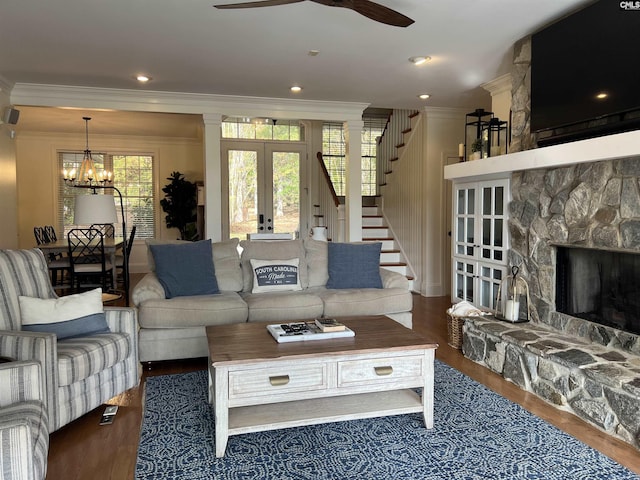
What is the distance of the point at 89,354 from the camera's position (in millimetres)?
2574

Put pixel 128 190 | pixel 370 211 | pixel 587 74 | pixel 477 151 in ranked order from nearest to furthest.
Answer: pixel 587 74, pixel 477 151, pixel 370 211, pixel 128 190

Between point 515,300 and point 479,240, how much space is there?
0.97 metres

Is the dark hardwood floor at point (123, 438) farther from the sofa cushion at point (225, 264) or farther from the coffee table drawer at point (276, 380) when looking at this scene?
the sofa cushion at point (225, 264)

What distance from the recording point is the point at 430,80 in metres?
5.12

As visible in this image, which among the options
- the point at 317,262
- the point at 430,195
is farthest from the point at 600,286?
the point at 430,195

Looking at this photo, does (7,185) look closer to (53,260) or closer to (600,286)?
(53,260)

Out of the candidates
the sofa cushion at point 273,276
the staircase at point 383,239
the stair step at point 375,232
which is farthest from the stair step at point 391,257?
the sofa cushion at point 273,276

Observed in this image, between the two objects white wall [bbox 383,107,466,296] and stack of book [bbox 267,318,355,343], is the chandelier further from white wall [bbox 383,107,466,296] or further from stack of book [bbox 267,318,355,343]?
stack of book [bbox 267,318,355,343]

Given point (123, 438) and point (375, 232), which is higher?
point (375, 232)

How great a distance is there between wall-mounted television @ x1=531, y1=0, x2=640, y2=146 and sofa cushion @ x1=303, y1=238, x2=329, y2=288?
7.00 feet

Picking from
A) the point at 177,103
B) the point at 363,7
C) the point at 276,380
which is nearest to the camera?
the point at 276,380

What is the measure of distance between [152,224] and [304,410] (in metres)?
7.31

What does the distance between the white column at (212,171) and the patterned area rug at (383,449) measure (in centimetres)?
322

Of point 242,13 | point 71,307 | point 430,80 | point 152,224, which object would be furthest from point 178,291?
point 152,224
